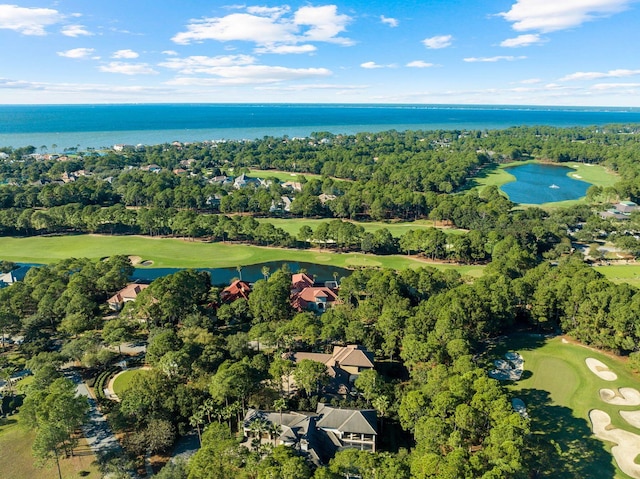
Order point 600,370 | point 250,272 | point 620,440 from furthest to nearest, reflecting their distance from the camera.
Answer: point 250,272
point 600,370
point 620,440

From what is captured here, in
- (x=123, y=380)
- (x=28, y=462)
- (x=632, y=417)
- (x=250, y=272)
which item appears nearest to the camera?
(x=28, y=462)

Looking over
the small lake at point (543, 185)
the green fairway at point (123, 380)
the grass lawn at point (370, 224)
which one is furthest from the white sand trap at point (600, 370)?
the small lake at point (543, 185)

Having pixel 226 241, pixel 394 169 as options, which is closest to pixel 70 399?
pixel 226 241

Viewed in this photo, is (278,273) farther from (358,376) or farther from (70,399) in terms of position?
(70,399)

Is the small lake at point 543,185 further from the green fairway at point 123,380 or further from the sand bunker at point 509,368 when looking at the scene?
the green fairway at point 123,380

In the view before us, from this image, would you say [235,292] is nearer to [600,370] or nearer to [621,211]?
[600,370]

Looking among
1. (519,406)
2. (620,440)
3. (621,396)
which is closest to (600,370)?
(621,396)

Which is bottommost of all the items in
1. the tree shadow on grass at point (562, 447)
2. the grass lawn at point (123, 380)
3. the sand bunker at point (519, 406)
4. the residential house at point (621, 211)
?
the tree shadow on grass at point (562, 447)
